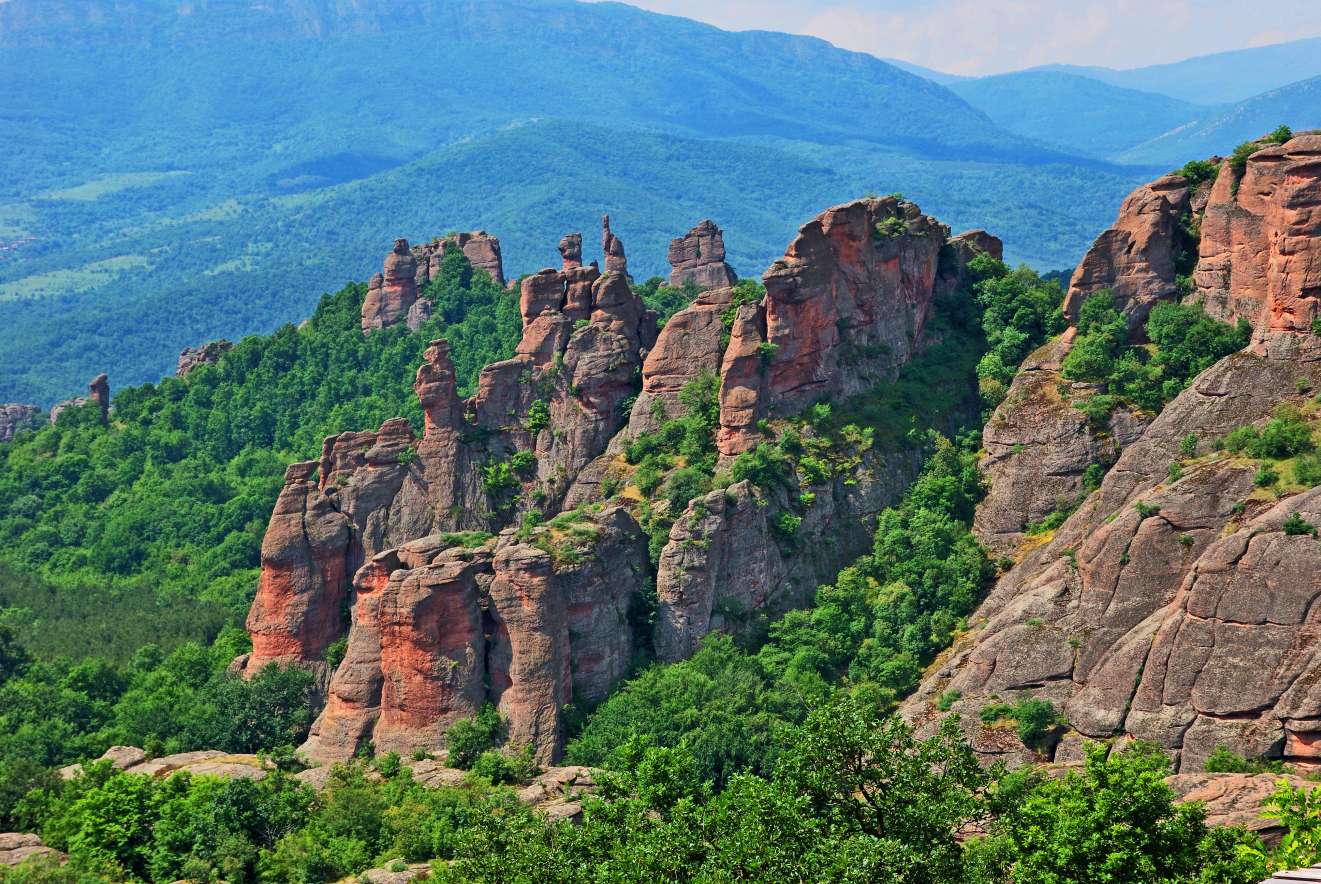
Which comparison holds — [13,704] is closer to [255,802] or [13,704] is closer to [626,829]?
[255,802]

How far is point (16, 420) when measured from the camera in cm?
12512

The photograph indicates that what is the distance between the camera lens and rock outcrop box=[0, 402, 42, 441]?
12288 centimetres

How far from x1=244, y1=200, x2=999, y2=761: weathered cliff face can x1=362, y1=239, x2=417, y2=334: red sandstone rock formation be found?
96.6 ft

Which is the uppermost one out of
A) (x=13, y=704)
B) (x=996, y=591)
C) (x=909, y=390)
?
(x=909, y=390)

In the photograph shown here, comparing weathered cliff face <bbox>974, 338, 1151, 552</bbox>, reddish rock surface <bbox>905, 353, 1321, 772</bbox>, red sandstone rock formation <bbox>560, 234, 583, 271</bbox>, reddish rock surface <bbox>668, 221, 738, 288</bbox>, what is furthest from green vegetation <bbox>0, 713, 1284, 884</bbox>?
reddish rock surface <bbox>668, 221, 738, 288</bbox>

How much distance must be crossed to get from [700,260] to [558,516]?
43.9 meters

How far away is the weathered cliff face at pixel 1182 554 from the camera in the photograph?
48312 mm

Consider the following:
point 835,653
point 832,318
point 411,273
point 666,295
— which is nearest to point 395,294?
point 411,273

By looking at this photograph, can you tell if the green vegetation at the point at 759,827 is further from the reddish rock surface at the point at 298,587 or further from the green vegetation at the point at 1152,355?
the green vegetation at the point at 1152,355

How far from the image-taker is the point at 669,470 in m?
68.2

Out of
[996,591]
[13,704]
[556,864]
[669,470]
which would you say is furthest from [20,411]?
[556,864]

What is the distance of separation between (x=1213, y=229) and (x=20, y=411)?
9038 cm

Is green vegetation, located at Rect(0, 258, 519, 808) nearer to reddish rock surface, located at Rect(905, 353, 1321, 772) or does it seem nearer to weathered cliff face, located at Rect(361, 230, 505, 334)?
weathered cliff face, located at Rect(361, 230, 505, 334)

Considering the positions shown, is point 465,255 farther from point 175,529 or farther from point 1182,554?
point 1182,554
